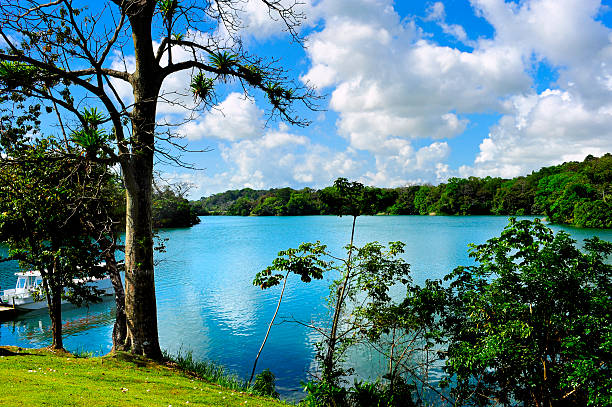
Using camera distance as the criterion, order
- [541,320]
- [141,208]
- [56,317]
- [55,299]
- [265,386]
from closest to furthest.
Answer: [541,320]
[141,208]
[265,386]
[55,299]
[56,317]

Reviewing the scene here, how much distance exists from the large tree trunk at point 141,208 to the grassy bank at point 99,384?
0.61 meters

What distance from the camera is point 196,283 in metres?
25.1

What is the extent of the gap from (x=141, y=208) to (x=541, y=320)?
758 centimetres

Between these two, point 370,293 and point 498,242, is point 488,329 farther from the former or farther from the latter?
point 370,293

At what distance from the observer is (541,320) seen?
5895mm

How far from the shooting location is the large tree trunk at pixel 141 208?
7254 mm

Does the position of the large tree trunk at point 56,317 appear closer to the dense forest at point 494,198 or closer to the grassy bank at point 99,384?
the grassy bank at point 99,384

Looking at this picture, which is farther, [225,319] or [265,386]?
[225,319]

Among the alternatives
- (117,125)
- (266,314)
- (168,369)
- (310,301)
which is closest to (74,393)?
(168,369)

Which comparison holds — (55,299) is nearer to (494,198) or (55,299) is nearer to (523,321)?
(523,321)

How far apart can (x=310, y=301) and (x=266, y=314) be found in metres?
2.48

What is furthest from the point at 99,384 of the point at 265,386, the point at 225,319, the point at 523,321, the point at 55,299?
the point at 225,319

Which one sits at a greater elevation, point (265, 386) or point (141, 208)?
point (141, 208)

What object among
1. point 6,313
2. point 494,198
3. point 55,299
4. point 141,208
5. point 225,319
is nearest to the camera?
point 141,208
